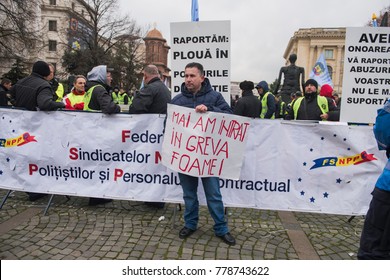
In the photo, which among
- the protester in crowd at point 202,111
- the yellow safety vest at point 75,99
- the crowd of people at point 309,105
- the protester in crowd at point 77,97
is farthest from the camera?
the crowd of people at point 309,105

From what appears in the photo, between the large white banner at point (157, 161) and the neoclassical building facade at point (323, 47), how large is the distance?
73.5 meters

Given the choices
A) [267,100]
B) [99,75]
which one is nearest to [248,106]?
[267,100]

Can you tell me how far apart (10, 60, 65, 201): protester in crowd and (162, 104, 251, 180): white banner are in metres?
1.92

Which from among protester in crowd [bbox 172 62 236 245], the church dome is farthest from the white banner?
the church dome

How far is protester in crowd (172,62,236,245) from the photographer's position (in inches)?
146

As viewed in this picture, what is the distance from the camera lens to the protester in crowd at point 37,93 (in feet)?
14.9

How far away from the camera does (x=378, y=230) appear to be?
2287 mm

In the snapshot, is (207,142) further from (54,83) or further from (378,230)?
(54,83)

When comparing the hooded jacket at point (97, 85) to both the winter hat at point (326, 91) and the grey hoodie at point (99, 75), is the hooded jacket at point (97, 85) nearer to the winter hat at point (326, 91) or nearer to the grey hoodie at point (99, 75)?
the grey hoodie at point (99, 75)

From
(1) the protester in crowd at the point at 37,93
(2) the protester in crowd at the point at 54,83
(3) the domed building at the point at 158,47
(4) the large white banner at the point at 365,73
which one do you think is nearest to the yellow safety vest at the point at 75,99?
(2) the protester in crowd at the point at 54,83

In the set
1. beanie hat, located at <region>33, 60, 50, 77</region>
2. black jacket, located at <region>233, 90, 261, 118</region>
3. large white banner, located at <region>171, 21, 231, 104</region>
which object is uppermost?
large white banner, located at <region>171, 21, 231, 104</region>

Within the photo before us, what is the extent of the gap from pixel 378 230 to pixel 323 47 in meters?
80.8

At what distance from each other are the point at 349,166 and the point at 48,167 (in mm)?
4168

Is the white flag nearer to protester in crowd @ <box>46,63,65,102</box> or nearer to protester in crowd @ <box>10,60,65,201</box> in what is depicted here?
protester in crowd @ <box>46,63,65,102</box>
